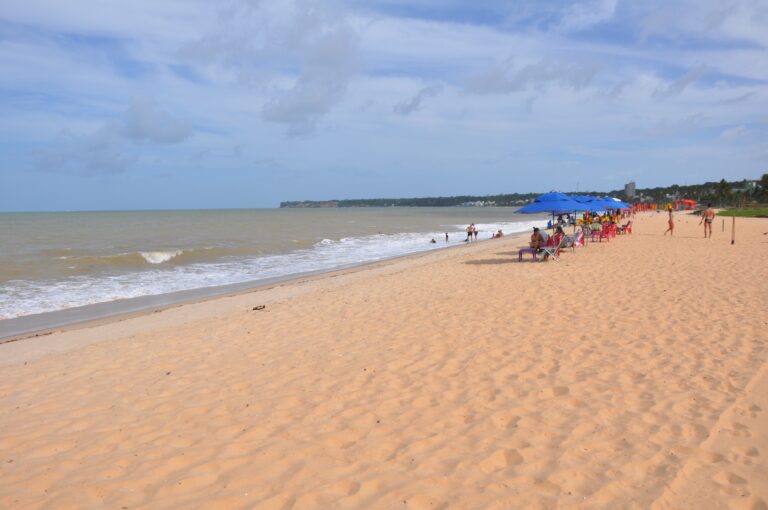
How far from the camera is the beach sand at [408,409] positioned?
320 cm

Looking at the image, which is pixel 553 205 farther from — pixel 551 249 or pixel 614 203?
pixel 614 203

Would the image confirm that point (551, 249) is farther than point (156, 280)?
No

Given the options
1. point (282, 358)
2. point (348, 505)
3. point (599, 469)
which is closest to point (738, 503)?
point (599, 469)

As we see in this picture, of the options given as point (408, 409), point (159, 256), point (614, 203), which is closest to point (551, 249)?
point (614, 203)

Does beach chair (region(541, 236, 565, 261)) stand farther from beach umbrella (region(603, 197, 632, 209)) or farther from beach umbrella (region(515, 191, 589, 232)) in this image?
beach umbrella (region(603, 197, 632, 209))

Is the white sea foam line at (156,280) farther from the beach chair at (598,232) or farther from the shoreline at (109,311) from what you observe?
the beach chair at (598,232)

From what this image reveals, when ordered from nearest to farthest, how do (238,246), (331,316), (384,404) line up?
(384,404) < (331,316) < (238,246)

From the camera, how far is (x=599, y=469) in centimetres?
330

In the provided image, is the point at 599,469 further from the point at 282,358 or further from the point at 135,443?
the point at 282,358

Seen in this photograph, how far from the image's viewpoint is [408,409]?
438 cm

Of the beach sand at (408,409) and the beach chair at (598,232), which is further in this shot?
the beach chair at (598,232)

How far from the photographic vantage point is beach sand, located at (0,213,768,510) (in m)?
Answer: 3.20

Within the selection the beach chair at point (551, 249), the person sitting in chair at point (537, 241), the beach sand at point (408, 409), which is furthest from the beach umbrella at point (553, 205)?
the beach sand at point (408, 409)

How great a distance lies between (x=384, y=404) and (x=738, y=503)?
2574 millimetres
